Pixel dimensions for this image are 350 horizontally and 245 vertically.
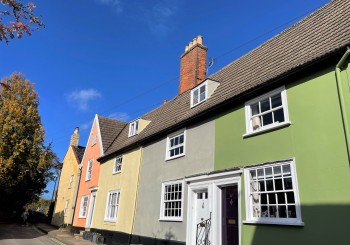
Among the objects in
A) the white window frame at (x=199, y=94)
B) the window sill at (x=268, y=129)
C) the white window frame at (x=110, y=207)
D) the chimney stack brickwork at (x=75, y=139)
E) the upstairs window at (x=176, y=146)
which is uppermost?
the chimney stack brickwork at (x=75, y=139)

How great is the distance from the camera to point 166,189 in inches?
587

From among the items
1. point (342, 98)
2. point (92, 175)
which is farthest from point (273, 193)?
point (92, 175)

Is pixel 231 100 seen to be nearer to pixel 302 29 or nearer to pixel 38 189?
pixel 302 29

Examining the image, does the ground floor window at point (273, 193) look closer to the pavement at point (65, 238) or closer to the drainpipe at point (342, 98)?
the drainpipe at point (342, 98)

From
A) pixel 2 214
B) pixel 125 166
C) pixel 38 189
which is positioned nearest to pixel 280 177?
pixel 125 166

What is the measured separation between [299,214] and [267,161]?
1.99 meters

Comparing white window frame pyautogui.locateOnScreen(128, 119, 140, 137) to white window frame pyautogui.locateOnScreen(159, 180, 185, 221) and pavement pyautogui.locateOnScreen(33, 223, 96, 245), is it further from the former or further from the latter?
pavement pyautogui.locateOnScreen(33, 223, 96, 245)

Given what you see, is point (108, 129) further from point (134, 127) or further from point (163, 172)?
point (163, 172)

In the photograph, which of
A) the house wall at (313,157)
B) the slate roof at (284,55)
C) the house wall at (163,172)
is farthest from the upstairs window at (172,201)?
the house wall at (313,157)

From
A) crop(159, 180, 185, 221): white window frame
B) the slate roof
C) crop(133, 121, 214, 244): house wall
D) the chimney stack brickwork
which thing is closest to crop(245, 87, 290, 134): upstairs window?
the slate roof

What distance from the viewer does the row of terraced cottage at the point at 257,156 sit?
27.0ft

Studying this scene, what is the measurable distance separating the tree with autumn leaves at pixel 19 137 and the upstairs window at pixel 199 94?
1464 cm

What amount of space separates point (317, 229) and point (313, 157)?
6.45 feet

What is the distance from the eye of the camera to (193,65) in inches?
784
